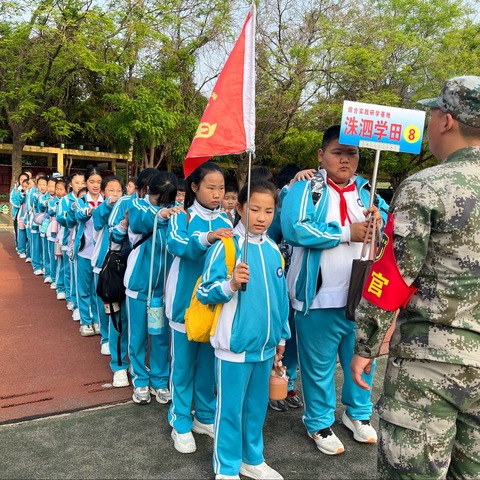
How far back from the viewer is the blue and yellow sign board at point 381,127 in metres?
2.36

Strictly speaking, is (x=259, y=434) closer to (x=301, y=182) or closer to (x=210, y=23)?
(x=301, y=182)

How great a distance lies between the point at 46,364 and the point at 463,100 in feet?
12.9

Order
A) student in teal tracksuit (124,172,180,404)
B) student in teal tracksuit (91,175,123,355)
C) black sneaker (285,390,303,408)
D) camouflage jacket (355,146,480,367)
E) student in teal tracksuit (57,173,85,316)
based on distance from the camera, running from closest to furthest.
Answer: camouflage jacket (355,146,480,367), student in teal tracksuit (124,172,180,404), black sneaker (285,390,303,408), student in teal tracksuit (91,175,123,355), student in teal tracksuit (57,173,85,316)

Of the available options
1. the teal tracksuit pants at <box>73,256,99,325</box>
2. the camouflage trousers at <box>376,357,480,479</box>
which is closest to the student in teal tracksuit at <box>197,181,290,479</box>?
the camouflage trousers at <box>376,357,480,479</box>

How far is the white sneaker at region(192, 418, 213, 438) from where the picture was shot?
286 centimetres

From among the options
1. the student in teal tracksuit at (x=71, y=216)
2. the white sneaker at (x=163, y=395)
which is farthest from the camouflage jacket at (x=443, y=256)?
the student in teal tracksuit at (x=71, y=216)

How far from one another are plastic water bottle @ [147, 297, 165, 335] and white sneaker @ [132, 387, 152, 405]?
501mm

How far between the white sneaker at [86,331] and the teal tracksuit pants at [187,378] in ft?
7.64

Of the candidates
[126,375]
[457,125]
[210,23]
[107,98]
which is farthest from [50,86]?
[457,125]

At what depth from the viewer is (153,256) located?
10.4ft

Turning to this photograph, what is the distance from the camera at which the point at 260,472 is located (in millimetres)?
2404

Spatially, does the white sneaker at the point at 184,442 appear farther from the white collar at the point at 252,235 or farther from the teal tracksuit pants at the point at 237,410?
the white collar at the point at 252,235

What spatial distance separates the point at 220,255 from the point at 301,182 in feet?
2.56

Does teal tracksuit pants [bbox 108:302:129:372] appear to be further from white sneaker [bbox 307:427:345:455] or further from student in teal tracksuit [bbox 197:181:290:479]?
white sneaker [bbox 307:427:345:455]
